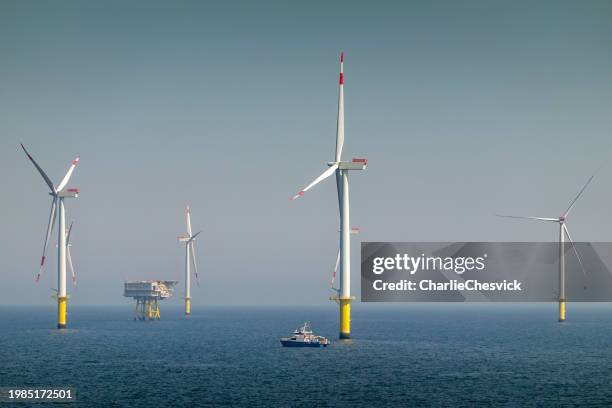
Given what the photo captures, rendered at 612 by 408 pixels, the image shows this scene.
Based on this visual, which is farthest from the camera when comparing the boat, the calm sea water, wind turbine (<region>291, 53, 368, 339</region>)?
the boat

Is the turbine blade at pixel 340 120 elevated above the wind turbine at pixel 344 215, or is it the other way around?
the turbine blade at pixel 340 120

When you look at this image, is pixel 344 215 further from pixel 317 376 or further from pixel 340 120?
pixel 317 376

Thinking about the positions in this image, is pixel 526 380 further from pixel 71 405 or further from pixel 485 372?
pixel 71 405

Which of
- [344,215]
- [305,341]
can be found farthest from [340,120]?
[305,341]

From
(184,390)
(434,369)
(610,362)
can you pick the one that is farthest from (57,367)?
(610,362)

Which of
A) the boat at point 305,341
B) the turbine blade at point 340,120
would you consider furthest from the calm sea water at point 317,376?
the turbine blade at point 340,120

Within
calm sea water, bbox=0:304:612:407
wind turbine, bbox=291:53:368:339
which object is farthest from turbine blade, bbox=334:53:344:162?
calm sea water, bbox=0:304:612:407

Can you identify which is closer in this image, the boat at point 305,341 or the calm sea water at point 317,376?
the calm sea water at point 317,376

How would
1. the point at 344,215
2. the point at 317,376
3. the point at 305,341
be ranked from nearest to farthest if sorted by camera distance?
the point at 317,376 < the point at 344,215 < the point at 305,341

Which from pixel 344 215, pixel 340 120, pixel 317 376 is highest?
pixel 340 120

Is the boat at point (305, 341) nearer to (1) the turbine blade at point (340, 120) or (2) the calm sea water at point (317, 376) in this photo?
(2) the calm sea water at point (317, 376)

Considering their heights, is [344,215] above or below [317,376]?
above

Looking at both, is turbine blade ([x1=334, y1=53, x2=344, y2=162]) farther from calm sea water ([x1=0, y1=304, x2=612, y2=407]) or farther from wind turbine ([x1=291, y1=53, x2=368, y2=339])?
calm sea water ([x1=0, y1=304, x2=612, y2=407])
